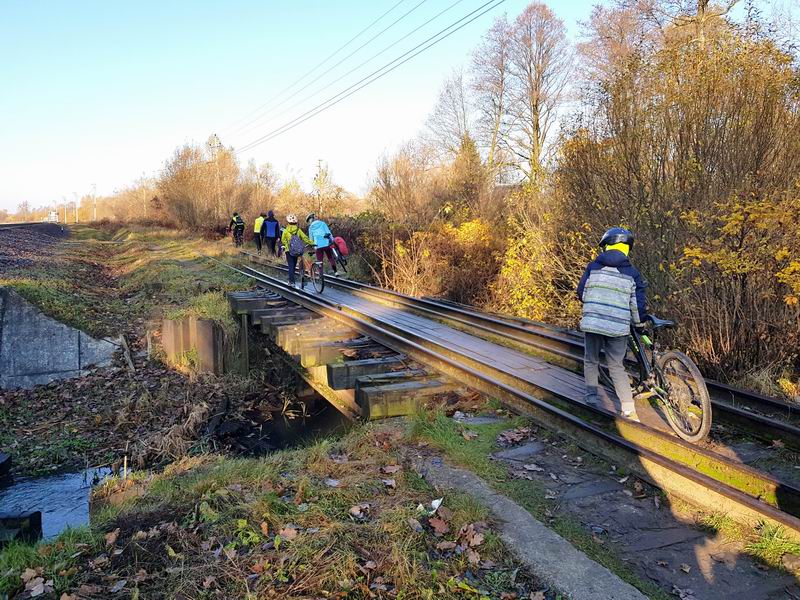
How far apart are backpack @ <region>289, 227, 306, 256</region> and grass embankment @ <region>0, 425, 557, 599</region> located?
903 centimetres

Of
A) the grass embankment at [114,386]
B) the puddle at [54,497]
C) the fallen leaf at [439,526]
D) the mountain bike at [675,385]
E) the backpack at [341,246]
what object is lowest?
the puddle at [54,497]

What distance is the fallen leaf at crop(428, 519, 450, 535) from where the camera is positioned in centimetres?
366

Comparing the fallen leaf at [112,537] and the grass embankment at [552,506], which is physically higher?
the grass embankment at [552,506]

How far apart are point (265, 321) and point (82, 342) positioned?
18.2ft

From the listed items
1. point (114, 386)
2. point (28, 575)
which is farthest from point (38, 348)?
point (28, 575)

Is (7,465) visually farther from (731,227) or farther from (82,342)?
(731,227)

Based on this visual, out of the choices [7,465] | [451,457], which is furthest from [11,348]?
[451,457]

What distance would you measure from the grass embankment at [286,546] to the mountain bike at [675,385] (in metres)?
2.11

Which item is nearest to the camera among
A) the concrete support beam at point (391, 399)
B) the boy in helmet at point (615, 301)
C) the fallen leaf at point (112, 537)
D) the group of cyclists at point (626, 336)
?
the fallen leaf at point (112, 537)

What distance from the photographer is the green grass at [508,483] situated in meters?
3.30

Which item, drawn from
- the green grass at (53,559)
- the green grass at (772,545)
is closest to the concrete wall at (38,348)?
the green grass at (53,559)

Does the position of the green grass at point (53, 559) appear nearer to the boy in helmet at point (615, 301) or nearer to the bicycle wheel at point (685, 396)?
the boy in helmet at point (615, 301)

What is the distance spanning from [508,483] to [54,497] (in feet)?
21.9

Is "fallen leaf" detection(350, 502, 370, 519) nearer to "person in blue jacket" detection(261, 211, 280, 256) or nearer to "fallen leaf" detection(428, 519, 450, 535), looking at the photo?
"fallen leaf" detection(428, 519, 450, 535)
